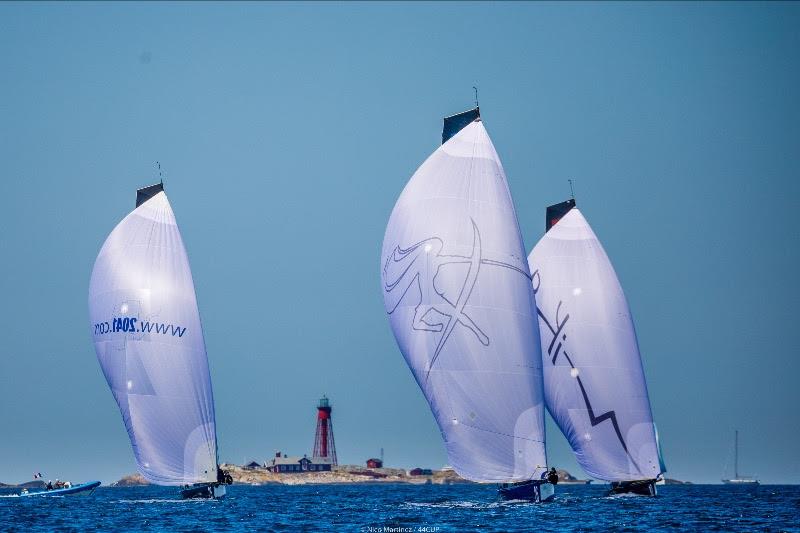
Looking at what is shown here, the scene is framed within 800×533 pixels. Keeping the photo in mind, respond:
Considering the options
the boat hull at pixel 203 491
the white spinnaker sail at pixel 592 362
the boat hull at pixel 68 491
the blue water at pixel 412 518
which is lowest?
the blue water at pixel 412 518

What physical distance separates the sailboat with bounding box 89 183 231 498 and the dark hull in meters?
23.0

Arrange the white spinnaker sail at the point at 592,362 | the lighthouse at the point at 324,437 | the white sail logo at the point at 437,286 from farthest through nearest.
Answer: the lighthouse at the point at 324,437
the white spinnaker sail at the point at 592,362
the white sail logo at the point at 437,286

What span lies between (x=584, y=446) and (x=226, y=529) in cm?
2243

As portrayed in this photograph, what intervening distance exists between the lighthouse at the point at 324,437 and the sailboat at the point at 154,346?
387 feet

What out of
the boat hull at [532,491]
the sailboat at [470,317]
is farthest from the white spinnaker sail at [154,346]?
the boat hull at [532,491]

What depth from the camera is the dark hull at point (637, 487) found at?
67731 mm

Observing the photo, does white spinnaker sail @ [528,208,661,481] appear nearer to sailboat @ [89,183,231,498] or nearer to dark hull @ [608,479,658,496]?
dark hull @ [608,479,658,496]

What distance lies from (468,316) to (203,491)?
73.5 feet

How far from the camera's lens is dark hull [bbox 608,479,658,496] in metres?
67.7

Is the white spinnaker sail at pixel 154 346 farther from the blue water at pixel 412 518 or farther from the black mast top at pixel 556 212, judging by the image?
the black mast top at pixel 556 212

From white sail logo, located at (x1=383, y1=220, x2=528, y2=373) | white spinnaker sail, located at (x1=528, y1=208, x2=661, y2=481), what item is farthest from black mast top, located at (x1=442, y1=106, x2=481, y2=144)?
white spinnaker sail, located at (x1=528, y1=208, x2=661, y2=481)

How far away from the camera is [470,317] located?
2079 inches

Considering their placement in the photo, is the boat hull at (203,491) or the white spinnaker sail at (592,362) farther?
the boat hull at (203,491)

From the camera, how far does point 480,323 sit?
52.8 metres
